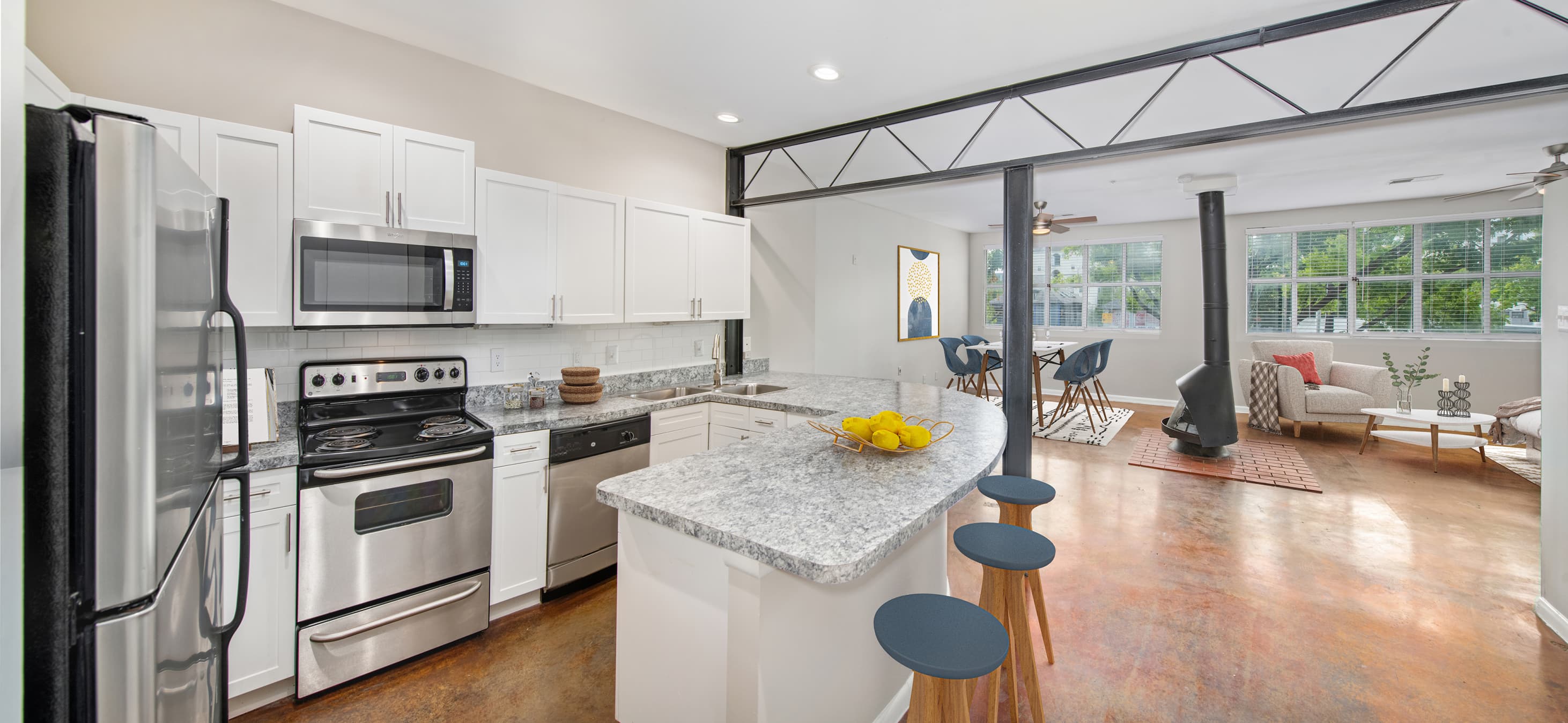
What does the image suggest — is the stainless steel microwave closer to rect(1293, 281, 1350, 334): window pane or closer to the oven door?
the oven door

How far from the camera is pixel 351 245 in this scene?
2.22 metres

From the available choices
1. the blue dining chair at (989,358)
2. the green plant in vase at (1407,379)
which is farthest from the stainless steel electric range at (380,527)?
the green plant in vase at (1407,379)

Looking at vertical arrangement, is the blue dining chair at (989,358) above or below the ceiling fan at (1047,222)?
below

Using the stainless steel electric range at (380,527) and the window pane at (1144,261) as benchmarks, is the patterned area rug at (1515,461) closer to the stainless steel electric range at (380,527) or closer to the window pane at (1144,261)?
the window pane at (1144,261)

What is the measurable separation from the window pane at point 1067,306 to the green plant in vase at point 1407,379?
126 inches

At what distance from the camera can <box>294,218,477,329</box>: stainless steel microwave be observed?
2.14 meters

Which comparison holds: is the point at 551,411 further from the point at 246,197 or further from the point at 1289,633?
the point at 1289,633

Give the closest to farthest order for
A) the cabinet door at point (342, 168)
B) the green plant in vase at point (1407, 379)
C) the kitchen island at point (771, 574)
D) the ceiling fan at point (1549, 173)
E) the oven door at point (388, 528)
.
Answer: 1. the kitchen island at point (771, 574)
2. the oven door at point (388, 528)
3. the cabinet door at point (342, 168)
4. the ceiling fan at point (1549, 173)
5. the green plant in vase at point (1407, 379)

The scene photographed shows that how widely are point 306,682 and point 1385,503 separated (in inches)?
244

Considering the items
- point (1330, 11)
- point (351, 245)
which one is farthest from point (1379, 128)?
point (351, 245)

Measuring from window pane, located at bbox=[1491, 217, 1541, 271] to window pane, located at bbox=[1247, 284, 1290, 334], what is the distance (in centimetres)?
165

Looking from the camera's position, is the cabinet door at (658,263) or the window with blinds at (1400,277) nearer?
the cabinet door at (658,263)

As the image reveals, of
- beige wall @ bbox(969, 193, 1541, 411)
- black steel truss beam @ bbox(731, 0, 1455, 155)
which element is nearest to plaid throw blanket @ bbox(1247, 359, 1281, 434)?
beige wall @ bbox(969, 193, 1541, 411)

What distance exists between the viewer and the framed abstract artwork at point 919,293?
7008mm
